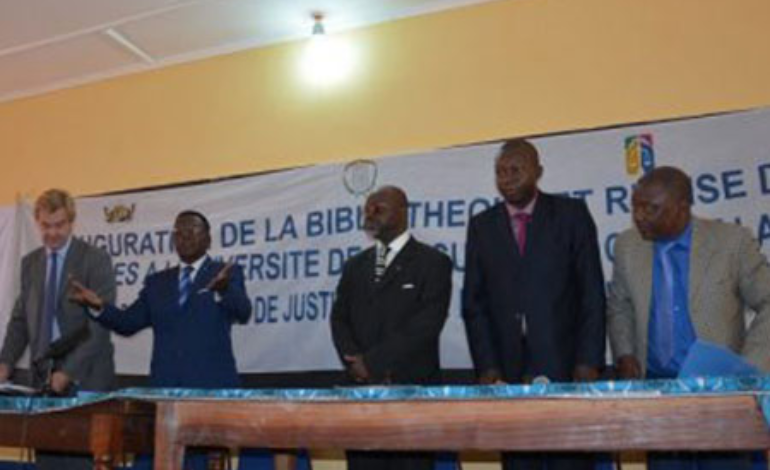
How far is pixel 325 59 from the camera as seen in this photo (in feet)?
14.2

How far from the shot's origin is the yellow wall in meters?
3.51

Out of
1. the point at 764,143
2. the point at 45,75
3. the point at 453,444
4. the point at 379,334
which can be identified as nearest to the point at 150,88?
the point at 45,75

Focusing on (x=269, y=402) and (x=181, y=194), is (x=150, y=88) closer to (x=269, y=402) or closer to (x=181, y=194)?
(x=181, y=194)

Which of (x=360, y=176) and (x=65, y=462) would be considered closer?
(x=65, y=462)

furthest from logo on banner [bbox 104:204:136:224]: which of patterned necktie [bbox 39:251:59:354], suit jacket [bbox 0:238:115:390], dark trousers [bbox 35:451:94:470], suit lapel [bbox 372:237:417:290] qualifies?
suit lapel [bbox 372:237:417:290]

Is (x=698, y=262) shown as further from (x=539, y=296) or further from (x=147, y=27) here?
(x=147, y=27)

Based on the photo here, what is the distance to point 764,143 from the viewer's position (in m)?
3.13

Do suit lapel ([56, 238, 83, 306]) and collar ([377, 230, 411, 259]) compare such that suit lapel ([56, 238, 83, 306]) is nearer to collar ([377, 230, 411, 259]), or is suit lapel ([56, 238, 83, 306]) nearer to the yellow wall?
the yellow wall

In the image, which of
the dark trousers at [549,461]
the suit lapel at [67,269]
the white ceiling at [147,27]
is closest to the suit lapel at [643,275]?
the dark trousers at [549,461]

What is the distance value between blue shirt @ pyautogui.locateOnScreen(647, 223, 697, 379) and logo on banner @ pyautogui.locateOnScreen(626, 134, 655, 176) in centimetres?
82

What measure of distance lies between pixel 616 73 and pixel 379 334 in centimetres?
161

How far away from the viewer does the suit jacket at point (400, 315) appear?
9.21ft

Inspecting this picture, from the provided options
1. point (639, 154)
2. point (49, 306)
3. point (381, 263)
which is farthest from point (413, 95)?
point (49, 306)

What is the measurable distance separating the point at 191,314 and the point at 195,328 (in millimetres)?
58
